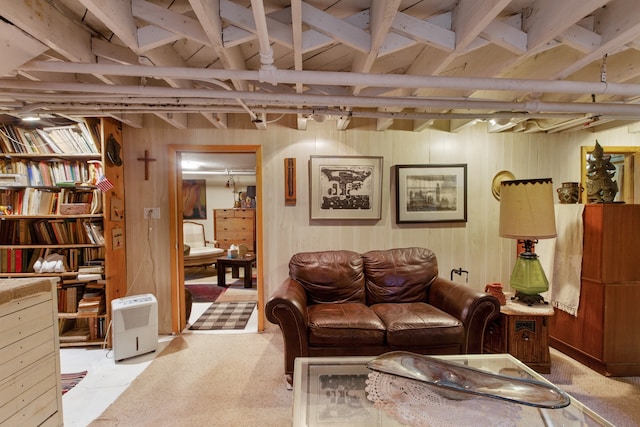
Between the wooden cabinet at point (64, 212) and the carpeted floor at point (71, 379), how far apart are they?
0.46m

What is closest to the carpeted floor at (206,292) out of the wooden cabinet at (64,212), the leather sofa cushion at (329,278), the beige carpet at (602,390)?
the wooden cabinet at (64,212)

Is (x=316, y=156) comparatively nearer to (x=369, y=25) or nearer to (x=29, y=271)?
(x=369, y=25)

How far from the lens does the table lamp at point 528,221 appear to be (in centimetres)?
230

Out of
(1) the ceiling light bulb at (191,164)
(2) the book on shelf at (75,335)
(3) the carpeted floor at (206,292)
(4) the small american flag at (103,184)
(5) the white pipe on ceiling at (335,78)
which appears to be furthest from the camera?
(1) the ceiling light bulb at (191,164)

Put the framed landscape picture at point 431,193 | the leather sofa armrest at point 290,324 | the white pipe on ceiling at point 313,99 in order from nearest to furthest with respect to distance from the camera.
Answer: the white pipe on ceiling at point 313,99 → the leather sofa armrest at point 290,324 → the framed landscape picture at point 431,193

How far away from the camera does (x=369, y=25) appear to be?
1.53 metres

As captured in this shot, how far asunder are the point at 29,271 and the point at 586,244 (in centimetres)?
505

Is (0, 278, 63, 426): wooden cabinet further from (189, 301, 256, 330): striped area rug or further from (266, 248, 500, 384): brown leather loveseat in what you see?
(189, 301, 256, 330): striped area rug

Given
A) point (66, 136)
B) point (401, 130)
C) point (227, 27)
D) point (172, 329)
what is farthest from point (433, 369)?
point (66, 136)

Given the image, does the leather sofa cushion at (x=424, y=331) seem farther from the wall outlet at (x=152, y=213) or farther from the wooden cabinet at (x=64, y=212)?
the wooden cabinet at (x=64, y=212)

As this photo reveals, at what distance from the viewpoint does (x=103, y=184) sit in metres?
2.67

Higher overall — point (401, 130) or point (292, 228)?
point (401, 130)

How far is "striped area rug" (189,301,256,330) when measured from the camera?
3.30 meters

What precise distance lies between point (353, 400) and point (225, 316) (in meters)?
2.53
